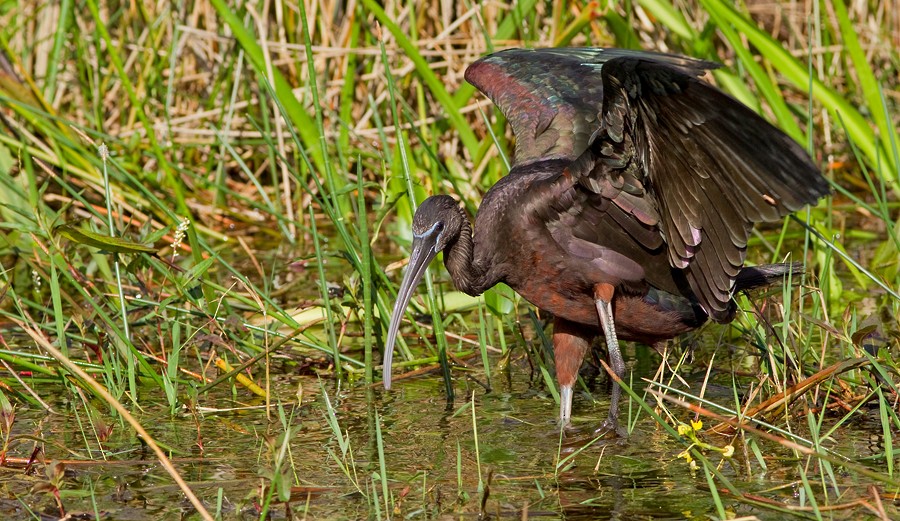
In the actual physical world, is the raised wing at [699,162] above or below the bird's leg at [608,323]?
above

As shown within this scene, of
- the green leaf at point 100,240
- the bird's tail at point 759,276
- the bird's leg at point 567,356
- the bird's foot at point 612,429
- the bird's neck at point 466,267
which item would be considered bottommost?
the bird's foot at point 612,429

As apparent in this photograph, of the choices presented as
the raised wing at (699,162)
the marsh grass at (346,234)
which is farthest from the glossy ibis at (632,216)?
the marsh grass at (346,234)

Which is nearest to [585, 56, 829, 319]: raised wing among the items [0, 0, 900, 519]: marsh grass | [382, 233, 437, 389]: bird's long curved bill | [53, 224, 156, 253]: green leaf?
[0, 0, 900, 519]: marsh grass

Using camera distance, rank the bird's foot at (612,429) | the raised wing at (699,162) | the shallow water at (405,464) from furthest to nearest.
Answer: the bird's foot at (612,429) < the raised wing at (699,162) < the shallow water at (405,464)

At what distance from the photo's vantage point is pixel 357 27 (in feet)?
22.1

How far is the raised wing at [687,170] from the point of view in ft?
11.8

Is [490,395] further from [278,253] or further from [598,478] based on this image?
[278,253]

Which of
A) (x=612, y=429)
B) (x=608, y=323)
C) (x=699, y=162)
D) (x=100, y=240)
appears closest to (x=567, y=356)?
(x=608, y=323)

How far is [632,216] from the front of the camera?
13.3ft

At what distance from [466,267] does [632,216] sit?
60cm

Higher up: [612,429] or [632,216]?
[632,216]

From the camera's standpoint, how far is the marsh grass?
3.65 metres

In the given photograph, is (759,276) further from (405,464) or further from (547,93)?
(405,464)

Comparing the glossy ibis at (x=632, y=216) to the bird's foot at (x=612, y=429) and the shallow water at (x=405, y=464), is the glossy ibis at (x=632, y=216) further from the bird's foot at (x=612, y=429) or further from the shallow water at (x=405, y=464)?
the shallow water at (x=405, y=464)
